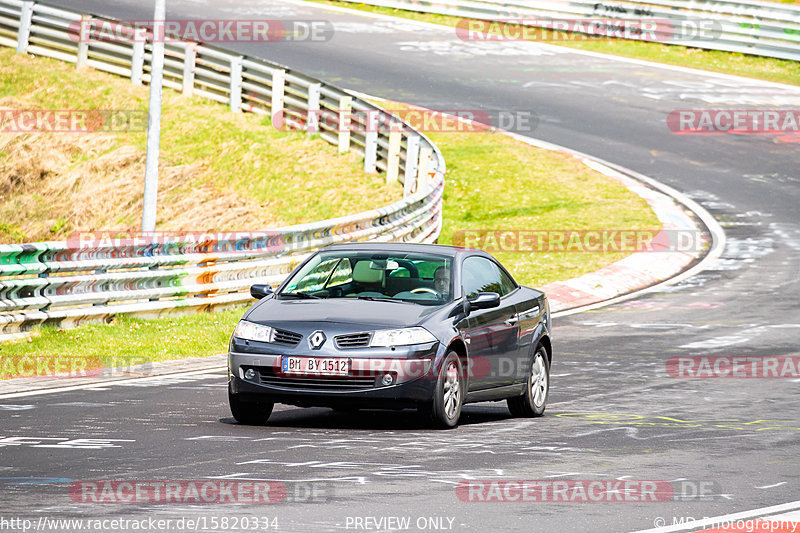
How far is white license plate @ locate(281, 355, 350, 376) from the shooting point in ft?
34.2

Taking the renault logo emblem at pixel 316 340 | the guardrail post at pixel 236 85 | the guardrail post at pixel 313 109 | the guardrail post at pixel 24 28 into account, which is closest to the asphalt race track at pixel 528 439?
the renault logo emblem at pixel 316 340

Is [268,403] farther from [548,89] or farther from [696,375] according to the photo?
[548,89]

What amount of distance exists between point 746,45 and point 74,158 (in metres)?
19.6

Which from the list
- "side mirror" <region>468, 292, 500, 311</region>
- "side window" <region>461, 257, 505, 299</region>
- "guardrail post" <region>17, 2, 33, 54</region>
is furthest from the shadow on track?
"guardrail post" <region>17, 2, 33, 54</region>

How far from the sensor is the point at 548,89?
118 feet

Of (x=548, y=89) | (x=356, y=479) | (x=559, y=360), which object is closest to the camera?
(x=356, y=479)

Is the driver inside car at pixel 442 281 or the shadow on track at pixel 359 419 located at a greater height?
the driver inside car at pixel 442 281

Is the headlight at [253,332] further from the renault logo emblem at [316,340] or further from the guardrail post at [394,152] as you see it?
the guardrail post at [394,152]

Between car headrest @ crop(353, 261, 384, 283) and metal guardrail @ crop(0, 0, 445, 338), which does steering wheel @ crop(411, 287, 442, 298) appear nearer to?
car headrest @ crop(353, 261, 384, 283)

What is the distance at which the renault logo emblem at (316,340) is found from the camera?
10.5 metres

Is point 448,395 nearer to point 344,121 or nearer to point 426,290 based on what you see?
point 426,290

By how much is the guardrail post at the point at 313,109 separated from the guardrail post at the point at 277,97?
2.61 feet

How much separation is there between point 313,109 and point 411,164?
377 centimetres

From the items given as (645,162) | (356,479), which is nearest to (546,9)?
(645,162)
